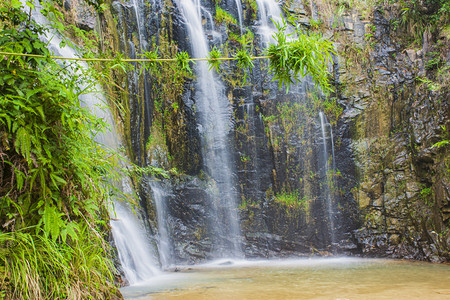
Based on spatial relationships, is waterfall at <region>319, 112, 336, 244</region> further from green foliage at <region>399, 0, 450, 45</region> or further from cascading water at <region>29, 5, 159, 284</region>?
cascading water at <region>29, 5, 159, 284</region>

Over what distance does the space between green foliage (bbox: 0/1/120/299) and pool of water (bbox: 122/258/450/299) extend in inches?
96.7

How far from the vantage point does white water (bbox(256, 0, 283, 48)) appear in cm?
994

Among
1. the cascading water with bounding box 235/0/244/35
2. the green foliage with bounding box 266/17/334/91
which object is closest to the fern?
the green foliage with bounding box 266/17/334/91

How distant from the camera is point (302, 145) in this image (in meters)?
9.29

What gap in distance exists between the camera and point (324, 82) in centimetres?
197

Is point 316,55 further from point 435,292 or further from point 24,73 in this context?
point 435,292

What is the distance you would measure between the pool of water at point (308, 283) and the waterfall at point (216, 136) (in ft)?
5.66

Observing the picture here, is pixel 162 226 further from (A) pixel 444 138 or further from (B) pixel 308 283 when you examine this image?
(A) pixel 444 138

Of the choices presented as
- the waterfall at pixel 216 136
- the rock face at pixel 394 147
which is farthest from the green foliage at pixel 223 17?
the rock face at pixel 394 147

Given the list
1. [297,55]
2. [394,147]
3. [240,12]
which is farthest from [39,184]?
[240,12]

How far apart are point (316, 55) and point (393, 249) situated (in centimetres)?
768

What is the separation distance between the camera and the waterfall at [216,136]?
871cm

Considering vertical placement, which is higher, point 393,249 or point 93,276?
point 93,276

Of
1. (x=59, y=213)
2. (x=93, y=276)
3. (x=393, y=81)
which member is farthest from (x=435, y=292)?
(x=393, y=81)
